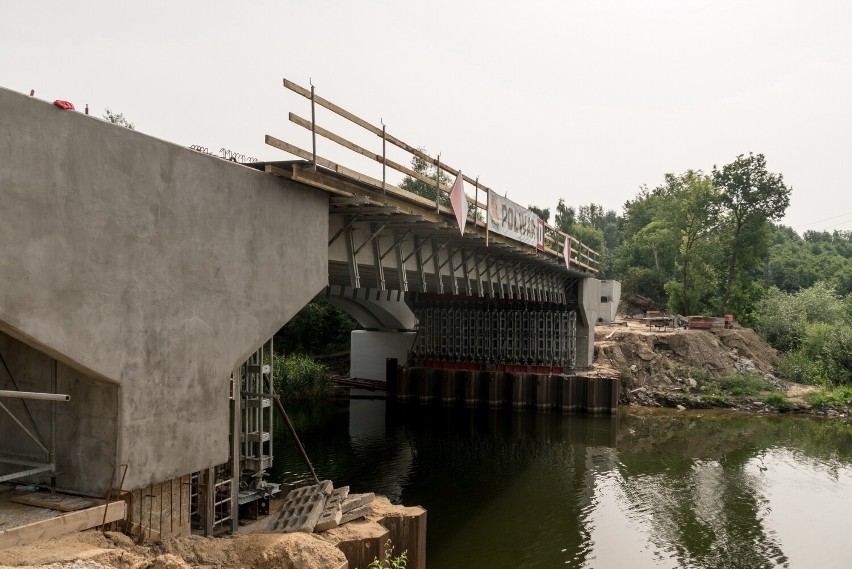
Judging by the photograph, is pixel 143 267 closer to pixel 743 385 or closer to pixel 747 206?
pixel 743 385

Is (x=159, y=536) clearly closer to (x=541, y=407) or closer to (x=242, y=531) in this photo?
(x=242, y=531)

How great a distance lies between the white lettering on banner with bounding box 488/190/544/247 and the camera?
800 inches

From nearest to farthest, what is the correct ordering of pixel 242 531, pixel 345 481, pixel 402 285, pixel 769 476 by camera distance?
pixel 242 531 → pixel 402 285 → pixel 345 481 → pixel 769 476

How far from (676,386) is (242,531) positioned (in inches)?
1396

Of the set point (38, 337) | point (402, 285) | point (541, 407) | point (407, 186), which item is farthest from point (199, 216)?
point (407, 186)

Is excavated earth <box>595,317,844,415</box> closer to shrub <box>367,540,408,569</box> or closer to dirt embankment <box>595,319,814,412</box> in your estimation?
dirt embankment <box>595,319,814,412</box>

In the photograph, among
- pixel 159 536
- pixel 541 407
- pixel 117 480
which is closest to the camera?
pixel 117 480

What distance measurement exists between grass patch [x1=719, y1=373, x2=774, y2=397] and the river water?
140 inches

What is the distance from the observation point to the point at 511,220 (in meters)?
22.2

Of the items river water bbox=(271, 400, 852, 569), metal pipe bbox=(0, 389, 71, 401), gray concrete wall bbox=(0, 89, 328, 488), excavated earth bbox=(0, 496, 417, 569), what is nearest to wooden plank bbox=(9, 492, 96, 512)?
excavated earth bbox=(0, 496, 417, 569)

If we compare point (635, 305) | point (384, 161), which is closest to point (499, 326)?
point (384, 161)

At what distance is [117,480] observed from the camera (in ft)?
27.3

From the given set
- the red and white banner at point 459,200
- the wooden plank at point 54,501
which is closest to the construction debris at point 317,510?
the wooden plank at point 54,501

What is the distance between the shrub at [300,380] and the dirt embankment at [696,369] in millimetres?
18080
